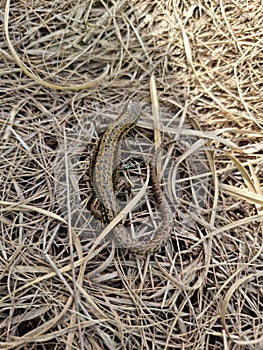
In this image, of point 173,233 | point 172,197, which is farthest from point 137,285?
point 172,197

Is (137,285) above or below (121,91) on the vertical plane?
below

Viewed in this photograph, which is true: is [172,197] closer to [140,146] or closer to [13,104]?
[140,146]

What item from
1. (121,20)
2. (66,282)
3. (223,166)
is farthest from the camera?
(121,20)

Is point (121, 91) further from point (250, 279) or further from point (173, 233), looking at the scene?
point (250, 279)

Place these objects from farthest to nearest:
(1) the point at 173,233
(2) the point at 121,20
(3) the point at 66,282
A: (2) the point at 121,20, (1) the point at 173,233, (3) the point at 66,282

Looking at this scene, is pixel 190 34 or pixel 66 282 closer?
pixel 66 282

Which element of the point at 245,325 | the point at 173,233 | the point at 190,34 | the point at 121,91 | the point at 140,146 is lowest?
the point at 245,325
